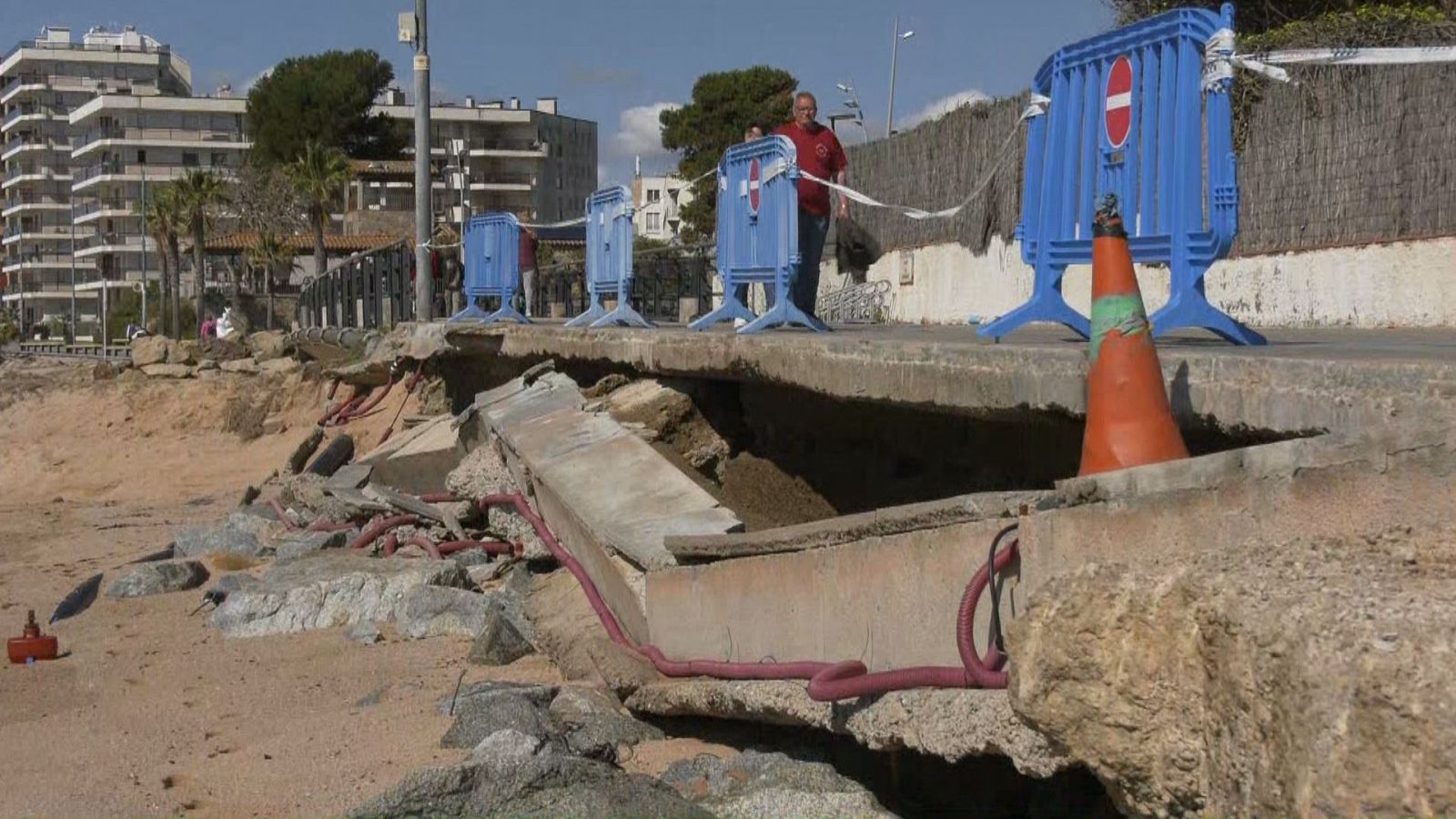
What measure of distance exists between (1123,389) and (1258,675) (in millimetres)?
1533

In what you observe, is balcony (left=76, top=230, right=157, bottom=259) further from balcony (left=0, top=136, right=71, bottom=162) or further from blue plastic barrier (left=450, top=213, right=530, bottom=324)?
blue plastic barrier (left=450, top=213, right=530, bottom=324)

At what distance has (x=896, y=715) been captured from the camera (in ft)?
15.6

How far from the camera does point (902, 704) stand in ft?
15.6

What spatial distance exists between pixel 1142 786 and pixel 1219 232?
293 cm

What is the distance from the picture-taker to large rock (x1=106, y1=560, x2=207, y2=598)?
9906 millimetres

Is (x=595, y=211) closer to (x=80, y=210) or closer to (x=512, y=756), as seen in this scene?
(x=512, y=756)

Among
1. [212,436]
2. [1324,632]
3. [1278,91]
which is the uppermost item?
[1278,91]

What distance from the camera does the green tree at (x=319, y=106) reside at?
263 ft

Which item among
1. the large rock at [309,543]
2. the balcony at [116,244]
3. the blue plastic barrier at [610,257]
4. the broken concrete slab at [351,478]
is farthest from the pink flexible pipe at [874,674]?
the balcony at [116,244]

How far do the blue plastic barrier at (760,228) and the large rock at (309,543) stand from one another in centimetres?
290

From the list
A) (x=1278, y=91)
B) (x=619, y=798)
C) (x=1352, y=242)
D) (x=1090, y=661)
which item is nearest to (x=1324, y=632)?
(x=1090, y=661)

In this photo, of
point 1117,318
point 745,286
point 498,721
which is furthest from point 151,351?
point 1117,318

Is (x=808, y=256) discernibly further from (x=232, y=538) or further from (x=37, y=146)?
(x=37, y=146)

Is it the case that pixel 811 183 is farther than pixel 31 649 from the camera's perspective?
Yes
